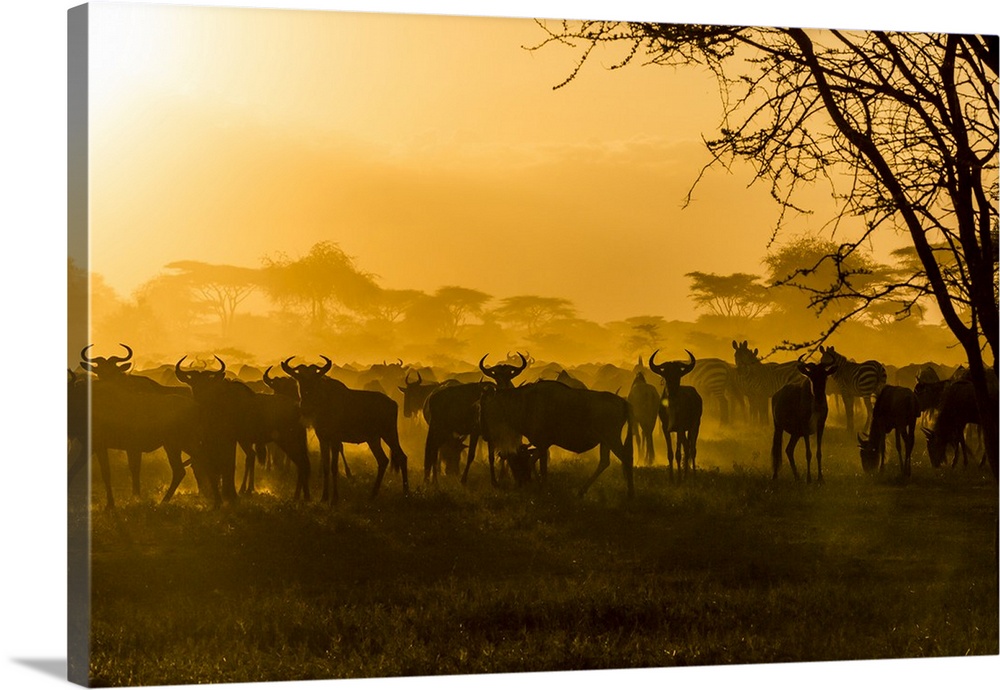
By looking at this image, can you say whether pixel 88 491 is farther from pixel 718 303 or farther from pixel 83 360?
pixel 718 303

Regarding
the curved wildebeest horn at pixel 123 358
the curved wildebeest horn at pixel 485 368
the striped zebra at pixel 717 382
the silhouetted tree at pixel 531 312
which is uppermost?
the silhouetted tree at pixel 531 312

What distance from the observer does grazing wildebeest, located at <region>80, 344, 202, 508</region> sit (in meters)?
8.28

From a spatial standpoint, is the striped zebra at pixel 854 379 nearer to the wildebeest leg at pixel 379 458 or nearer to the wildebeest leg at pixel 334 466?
the wildebeest leg at pixel 379 458

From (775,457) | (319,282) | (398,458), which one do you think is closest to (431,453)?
(398,458)

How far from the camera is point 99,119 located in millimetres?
8289

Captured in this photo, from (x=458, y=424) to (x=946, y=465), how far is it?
2.63 metres

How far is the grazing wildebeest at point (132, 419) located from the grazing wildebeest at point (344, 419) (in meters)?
0.56

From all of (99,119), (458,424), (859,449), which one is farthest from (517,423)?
(99,119)

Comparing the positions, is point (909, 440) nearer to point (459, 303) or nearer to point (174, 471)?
point (459, 303)

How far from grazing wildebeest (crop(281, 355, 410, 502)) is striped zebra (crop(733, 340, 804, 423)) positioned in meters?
1.74

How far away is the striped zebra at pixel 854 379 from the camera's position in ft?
30.9

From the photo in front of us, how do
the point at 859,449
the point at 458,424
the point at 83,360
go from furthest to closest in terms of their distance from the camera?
the point at 859,449 < the point at 458,424 < the point at 83,360

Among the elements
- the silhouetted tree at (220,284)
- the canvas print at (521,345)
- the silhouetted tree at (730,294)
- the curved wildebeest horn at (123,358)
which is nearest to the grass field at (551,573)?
the canvas print at (521,345)

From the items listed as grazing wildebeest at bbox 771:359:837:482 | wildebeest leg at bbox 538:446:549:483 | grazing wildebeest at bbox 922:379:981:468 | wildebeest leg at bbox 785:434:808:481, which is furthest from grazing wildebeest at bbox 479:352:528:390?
grazing wildebeest at bbox 922:379:981:468
